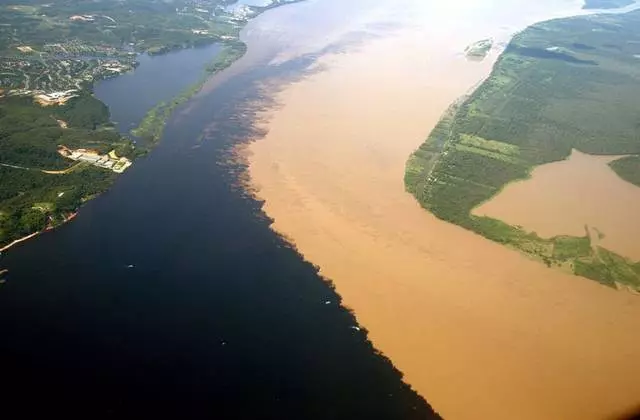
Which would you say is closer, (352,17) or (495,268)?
(495,268)

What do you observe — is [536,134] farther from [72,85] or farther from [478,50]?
[72,85]

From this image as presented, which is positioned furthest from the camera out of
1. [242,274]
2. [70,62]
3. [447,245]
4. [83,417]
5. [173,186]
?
[70,62]

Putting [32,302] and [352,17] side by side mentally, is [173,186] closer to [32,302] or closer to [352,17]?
[32,302]

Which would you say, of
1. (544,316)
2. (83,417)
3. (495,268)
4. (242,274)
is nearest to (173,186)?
(242,274)

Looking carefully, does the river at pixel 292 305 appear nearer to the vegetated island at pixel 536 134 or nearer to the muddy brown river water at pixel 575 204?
the vegetated island at pixel 536 134

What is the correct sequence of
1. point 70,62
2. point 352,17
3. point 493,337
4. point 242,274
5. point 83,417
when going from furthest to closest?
point 352,17
point 70,62
point 242,274
point 493,337
point 83,417

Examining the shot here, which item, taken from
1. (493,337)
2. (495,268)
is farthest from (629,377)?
(495,268)

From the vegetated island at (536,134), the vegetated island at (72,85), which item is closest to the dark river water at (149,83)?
the vegetated island at (72,85)
